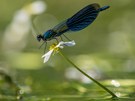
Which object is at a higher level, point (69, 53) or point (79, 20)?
point (69, 53)

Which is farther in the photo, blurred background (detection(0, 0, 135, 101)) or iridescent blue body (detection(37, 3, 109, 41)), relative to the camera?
blurred background (detection(0, 0, 135, 101))

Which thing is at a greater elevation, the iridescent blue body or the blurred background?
the blurred background

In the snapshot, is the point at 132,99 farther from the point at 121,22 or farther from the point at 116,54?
the point at 121,22

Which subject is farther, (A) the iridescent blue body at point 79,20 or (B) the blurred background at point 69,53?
(B) the blurred background at point 69,53

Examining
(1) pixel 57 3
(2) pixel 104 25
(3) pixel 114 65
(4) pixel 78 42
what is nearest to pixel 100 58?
(3) pixel 114 65

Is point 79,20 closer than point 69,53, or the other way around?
point 79,20
